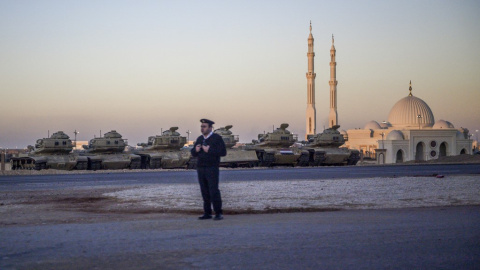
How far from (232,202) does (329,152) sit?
142 feet

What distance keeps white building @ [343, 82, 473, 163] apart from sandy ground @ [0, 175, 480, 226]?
235 ft

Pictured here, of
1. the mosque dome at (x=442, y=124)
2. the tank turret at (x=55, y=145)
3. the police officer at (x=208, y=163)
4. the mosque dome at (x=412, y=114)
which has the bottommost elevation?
the police officer at (x=208, y=163)

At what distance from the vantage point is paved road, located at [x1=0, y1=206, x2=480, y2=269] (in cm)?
648

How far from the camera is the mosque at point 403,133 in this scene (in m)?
94.1

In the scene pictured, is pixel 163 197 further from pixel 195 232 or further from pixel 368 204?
pixel 195 232

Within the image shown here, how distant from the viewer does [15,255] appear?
7.09 meters

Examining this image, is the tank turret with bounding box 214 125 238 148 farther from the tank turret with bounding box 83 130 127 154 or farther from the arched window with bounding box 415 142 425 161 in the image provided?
the arched window with bounding box 415 142 425 161

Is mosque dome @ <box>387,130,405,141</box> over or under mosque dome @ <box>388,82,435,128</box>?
under

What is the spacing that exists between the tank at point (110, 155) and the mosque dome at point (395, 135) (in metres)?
52.0

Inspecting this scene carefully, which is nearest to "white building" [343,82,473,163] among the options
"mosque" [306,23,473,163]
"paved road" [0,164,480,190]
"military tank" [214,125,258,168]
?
"mosque" [306,23,473,163]

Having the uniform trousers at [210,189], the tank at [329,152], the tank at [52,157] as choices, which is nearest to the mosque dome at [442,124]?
the tank at [329,152]

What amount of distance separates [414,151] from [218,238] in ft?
295

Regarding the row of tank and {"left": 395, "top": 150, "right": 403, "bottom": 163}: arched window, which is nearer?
the row of tank

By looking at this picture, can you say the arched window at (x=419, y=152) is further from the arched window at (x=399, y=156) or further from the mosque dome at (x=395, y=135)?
the mosque dome at (x=395, y=135)
